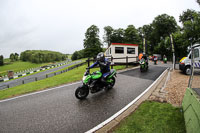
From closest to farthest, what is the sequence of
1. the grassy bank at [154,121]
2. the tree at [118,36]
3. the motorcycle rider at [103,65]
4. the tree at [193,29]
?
the grassy bank at [154,121] → the motorcycle rider at [103,65] → the tree at [193,29] → the tree at [118,36]

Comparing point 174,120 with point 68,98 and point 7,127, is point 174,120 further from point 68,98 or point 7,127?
point 7,127

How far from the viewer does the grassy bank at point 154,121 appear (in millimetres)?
2070

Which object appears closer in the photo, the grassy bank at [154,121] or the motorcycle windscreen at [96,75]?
the grassy bank at [154,121]

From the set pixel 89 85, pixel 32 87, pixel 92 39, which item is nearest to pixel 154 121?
pixel 89 85

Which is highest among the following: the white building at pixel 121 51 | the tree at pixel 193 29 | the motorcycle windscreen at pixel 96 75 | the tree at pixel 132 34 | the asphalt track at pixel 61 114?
the tree at pixel 132 34

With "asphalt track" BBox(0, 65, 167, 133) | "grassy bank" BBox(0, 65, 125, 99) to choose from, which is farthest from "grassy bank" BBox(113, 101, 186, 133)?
"grassy bank" BBox(0, 65, 125, 99)

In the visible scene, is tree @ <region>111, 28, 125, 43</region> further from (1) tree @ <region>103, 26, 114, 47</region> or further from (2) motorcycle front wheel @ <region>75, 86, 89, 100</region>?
(2) motorcycle front wheel @ <region>75, 86, 89, 100</region>

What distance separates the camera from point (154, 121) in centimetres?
233

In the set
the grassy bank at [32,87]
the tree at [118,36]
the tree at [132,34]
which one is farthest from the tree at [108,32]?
the grassy bank at [32,87]

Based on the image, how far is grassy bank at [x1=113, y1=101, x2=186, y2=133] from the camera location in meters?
2.07

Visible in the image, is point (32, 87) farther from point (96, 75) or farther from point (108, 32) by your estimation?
point (108, 32)

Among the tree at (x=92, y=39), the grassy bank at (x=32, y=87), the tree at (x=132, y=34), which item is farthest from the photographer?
the tree at (x=132, y=34)

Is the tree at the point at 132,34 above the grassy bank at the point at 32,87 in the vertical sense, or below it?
above

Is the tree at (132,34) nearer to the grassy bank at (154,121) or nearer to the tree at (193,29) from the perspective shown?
the tree at (193,29)
